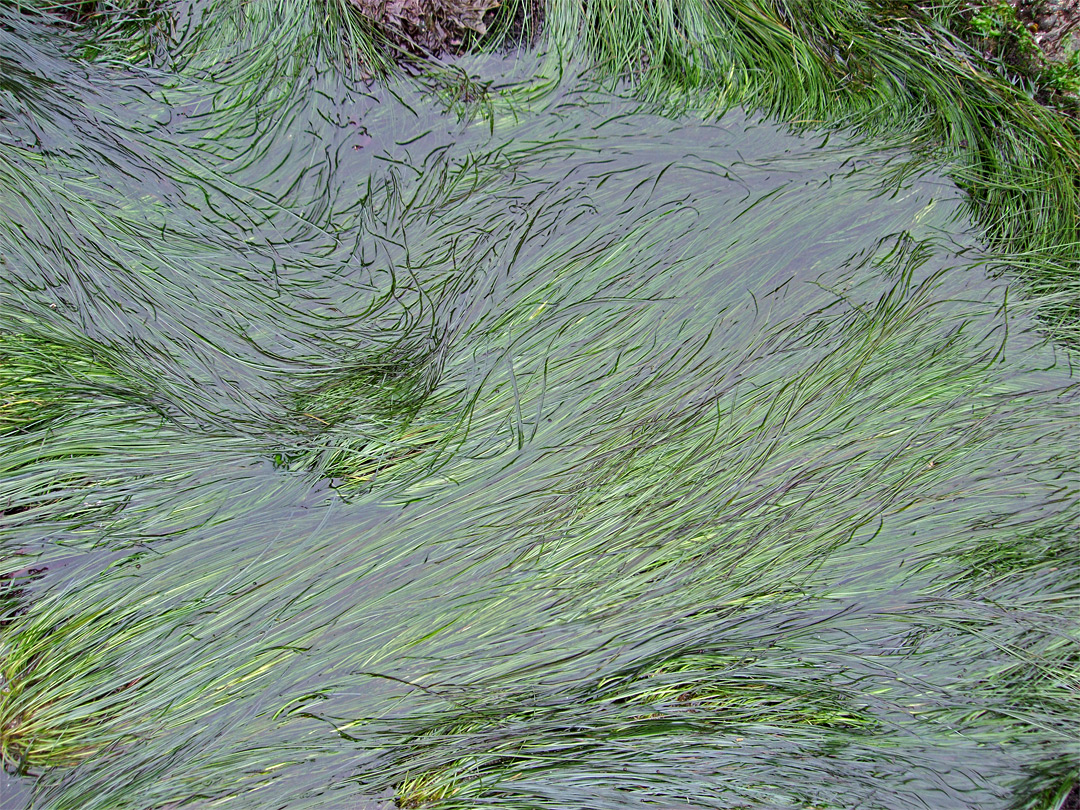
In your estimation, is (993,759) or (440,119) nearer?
(993,759)

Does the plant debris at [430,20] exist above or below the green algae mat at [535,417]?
above

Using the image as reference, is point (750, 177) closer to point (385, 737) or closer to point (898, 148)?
point (898, 148)

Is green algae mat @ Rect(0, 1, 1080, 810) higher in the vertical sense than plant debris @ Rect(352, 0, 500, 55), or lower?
lower

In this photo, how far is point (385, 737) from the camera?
5.38ft

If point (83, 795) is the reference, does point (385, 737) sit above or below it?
above

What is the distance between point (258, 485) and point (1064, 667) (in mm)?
2576

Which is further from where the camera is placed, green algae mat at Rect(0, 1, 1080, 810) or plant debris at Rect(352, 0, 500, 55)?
plant debris at Rect(352, 0, 500, 55)

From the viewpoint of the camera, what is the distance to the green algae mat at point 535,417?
1.65 m

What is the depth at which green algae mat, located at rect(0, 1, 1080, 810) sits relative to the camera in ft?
5.41

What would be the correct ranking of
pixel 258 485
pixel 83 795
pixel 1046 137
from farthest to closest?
pixel 1046 137
pixel 258 485
pixel 83 795

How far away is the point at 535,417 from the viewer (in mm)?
1724

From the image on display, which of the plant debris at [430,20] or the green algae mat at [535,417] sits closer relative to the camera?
the green algae mat at [535,417]

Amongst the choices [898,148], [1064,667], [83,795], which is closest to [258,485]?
[83,795]

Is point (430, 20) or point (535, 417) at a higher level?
point (430, 20)
